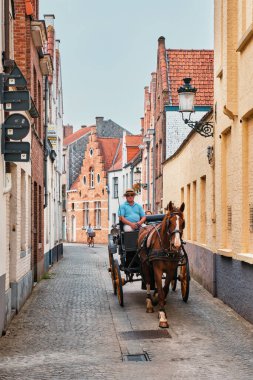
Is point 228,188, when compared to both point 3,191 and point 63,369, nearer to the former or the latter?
point 3,191

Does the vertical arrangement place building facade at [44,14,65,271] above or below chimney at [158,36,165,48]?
below

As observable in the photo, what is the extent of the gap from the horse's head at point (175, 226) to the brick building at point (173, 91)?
20.6 metres

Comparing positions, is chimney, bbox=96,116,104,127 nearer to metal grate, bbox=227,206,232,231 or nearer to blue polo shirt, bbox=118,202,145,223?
blue polo shirt, bbox=118,202,145,223

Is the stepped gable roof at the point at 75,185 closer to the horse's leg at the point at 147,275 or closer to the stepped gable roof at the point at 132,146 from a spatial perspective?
the stepped gable roof at the point at 132,146

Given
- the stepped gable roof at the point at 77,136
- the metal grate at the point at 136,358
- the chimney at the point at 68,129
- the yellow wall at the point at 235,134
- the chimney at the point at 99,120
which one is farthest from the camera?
the chimney at the point at 68,129

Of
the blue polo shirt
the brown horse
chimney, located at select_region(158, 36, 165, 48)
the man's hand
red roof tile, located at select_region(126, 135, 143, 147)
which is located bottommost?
the brown horse

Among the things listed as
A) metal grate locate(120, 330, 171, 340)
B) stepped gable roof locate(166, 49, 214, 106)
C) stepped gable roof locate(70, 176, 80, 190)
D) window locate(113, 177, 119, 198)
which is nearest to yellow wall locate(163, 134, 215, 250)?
metal grate locate(120, 330, 171, 340)

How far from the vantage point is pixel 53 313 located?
1311 centimetres

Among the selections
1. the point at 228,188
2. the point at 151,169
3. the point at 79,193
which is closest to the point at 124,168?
the point at 79,193

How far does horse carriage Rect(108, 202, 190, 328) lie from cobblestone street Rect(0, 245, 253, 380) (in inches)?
17.1

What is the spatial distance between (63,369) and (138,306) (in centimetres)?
563

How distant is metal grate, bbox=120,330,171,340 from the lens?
10.4 meters

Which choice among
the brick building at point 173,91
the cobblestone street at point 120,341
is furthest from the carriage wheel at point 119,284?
the brick building at point 173,91

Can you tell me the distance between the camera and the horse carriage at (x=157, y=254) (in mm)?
11734
